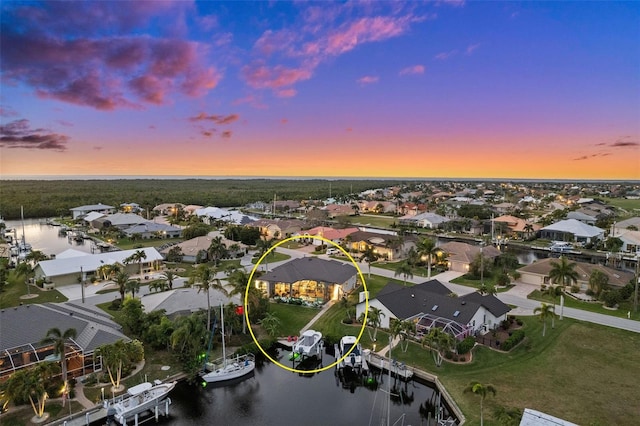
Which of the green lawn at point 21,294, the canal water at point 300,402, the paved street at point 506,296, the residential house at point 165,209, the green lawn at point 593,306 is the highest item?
the residential house at point 165,209

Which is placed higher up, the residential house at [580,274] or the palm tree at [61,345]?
the palm tree at [61,345]

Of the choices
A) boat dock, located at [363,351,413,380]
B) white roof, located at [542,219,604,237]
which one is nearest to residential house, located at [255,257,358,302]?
boat dock, located at [363,351,413,380]

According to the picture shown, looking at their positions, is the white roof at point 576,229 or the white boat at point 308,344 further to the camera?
the white roof at point 576,229

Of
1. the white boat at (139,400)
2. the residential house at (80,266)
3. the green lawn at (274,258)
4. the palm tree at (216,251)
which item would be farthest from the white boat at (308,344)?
the palm tree at (216,251)

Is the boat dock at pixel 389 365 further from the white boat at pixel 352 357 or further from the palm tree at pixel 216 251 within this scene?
the palm tree at pixel 216 251

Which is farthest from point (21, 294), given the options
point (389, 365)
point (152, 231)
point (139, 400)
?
point (389, 365)

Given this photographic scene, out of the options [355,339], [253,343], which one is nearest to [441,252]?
[355,339]

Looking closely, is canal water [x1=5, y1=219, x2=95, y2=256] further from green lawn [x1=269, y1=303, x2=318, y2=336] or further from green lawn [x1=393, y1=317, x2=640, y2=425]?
green lawn [x1=393, y1=317, x2=640, y2=425]
